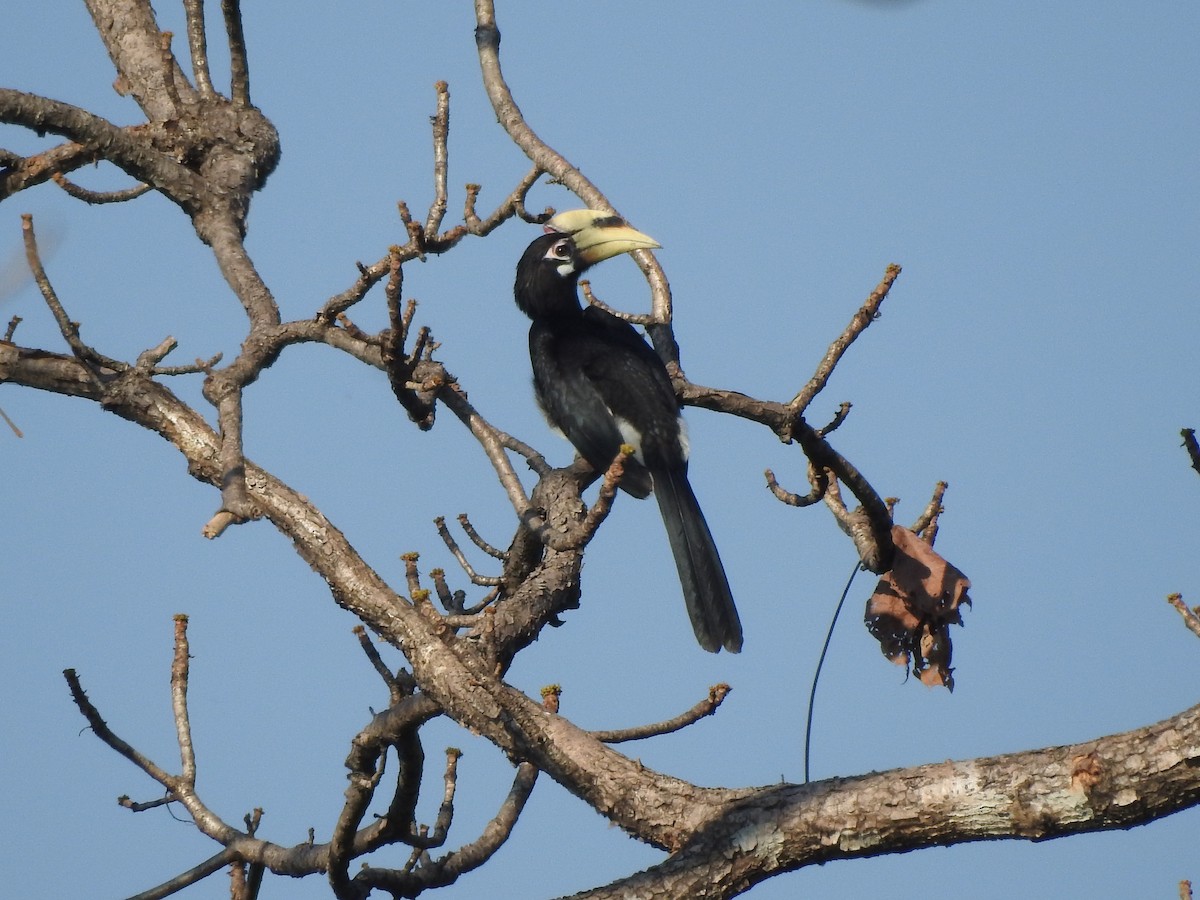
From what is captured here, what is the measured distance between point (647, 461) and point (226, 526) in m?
2.52

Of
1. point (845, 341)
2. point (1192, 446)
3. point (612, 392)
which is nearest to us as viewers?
point (1192, 446)

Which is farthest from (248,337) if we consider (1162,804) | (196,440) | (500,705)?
(1162,804)

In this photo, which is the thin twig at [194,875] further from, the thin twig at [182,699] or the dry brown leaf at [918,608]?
the dry brown leaf at [918,608]

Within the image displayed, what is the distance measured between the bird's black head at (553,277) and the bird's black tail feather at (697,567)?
122cm

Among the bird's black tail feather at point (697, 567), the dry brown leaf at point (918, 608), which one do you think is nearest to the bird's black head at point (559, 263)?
the bird's black tail feather at point (697, 567)

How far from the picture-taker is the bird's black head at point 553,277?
5.85 meters

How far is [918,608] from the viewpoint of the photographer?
13.1 feet

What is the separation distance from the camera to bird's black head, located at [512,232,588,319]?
19.2 ft

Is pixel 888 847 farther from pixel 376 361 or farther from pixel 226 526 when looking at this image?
pixel 376 361

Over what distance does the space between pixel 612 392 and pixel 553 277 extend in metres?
0.93

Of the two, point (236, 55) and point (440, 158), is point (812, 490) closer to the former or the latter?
point (440, 158)

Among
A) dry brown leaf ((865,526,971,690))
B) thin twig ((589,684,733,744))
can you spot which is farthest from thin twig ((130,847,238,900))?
dry brown leaf ((865,526,971,690))

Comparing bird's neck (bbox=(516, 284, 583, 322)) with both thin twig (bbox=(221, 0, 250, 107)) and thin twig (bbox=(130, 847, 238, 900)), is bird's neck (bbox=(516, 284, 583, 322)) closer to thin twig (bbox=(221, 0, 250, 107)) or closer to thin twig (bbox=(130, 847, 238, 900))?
thin twig (bbox=(221, 0, 250, 107))

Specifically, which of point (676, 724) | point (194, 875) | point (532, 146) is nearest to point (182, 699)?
point (194, 875)
